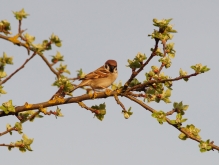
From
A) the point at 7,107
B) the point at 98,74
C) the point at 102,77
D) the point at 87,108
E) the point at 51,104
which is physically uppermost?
the point at 98,74

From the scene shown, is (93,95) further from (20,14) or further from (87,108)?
(20,14)

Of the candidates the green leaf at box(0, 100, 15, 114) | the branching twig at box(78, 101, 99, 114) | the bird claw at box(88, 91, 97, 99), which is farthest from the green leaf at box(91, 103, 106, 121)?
the green leaf at box(0, 100, 15, 114)

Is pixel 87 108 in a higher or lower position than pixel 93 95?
higher

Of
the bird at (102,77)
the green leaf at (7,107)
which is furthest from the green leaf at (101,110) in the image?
the bird at (102,77)

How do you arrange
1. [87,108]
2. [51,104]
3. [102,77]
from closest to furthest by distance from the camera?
[51,104] → [87,108] → [102,77]

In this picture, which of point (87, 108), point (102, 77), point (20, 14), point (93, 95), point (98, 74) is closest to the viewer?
point (20, 14)

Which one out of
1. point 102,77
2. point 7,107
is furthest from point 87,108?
point 102,77

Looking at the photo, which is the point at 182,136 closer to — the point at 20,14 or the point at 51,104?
the point at 51,104

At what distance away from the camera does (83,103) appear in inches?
327

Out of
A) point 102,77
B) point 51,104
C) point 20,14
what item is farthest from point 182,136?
point 102,77

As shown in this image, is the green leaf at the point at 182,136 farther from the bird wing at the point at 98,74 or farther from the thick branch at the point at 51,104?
the bird wing at the point at 98,74

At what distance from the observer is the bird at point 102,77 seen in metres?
12.4

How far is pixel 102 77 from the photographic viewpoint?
43.3 feet

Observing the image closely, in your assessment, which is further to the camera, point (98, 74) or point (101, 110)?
point (98, 74)
